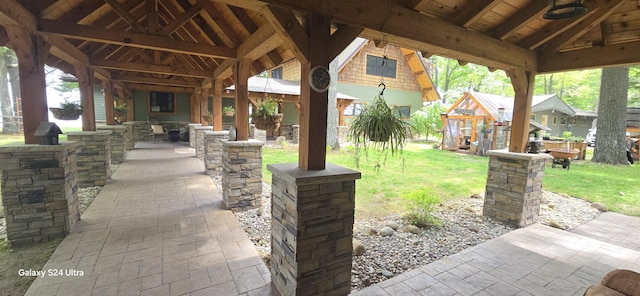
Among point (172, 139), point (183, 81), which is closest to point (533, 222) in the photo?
point (183, 81)

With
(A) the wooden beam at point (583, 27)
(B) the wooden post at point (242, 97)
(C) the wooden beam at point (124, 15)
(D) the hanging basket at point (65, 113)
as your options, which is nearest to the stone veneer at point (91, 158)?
(D) the hanging basket at point (65, 113)

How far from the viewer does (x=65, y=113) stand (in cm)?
457

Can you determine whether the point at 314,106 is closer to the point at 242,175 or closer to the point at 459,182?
the point at 242,175

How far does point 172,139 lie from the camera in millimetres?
13258

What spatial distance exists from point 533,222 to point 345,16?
442 centimetres

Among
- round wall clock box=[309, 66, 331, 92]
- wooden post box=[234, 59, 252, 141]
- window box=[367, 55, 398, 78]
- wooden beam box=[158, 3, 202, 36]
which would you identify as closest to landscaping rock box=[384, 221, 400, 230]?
round wall clock box=[309, 66, 331, 92]

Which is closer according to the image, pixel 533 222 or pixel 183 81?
pixel 533 222

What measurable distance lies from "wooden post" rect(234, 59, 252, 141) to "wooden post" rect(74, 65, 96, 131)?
344 centimetres

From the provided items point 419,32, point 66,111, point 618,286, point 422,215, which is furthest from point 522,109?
point 66,111

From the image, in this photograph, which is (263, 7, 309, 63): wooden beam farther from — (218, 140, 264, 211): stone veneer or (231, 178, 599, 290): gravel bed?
(218, 140, 264, 211): stone veneer

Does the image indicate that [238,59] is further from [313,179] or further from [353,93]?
[353,93]

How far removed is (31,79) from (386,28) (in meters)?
4.04

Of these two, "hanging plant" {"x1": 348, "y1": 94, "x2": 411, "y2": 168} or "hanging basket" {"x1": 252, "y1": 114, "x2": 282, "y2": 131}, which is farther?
"hanging basket" {"x1": 252, "y1": 114, "x2": 282, "y2": 131}

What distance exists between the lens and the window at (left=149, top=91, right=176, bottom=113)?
1324cm
